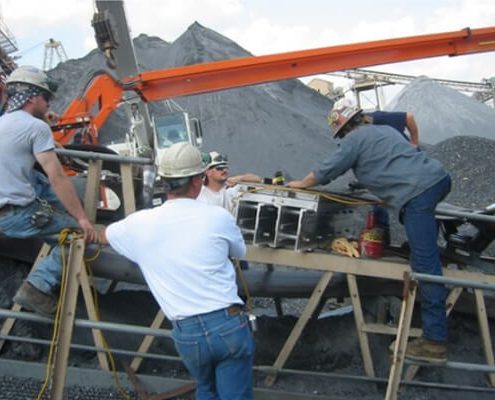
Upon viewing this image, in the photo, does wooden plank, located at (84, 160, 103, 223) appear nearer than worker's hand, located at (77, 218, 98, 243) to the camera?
No

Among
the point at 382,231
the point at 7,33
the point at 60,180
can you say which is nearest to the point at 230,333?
the point at 60,180

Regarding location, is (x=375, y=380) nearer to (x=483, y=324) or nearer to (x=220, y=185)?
(x=483, y=324)

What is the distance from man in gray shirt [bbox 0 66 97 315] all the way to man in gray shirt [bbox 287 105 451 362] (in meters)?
1.67

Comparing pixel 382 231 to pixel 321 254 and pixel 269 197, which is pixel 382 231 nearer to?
pixel 321 254

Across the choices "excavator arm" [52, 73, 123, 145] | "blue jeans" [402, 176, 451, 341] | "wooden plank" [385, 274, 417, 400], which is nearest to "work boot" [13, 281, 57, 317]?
"wooden plank" [385, 274, 417, 400]

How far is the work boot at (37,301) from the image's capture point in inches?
142

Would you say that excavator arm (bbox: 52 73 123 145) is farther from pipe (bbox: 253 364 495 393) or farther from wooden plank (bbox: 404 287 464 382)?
wooden plank (bbox: 404 287 464 382)

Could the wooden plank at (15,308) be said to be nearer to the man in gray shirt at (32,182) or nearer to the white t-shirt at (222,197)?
the man in gray shirt at (32,182)

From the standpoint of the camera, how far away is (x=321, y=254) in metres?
4.15

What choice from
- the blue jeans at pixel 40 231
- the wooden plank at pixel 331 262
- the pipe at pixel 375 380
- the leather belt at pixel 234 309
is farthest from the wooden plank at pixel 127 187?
the leather belt at pixel 234 309

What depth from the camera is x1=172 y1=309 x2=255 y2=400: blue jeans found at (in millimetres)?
2580

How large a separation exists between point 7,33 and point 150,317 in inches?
1110

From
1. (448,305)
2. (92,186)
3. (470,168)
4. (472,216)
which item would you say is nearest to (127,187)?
(92,186)

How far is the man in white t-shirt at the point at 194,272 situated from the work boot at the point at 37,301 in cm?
123
